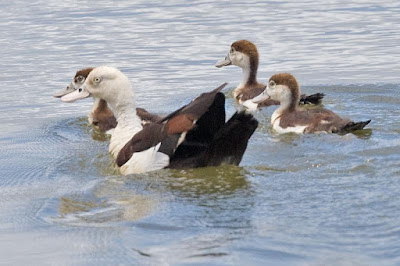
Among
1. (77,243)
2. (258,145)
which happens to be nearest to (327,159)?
(258,145)

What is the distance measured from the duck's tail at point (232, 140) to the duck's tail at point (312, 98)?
3257mm

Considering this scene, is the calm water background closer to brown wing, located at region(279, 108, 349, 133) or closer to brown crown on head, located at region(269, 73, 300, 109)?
brown wing, located at region(279, 108, 349, 133)

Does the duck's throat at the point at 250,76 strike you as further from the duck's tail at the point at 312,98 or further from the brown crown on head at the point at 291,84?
the brown crown on head at the point at 291,84

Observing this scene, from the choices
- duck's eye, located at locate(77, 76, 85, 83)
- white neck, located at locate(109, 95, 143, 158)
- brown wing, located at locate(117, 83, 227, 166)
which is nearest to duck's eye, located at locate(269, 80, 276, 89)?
duck's eye, located at locate(77, 76, 85, 83)

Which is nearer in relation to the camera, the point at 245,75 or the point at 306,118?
the point at 306,118

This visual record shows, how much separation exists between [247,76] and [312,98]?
4.78 ft

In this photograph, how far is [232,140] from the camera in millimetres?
8383

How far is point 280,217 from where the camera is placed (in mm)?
6918

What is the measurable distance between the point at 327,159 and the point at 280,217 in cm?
207

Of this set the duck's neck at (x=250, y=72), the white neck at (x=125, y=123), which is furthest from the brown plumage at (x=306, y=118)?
the white neck at (x=125, y=123)

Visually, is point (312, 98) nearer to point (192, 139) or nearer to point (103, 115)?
point (103, 115)

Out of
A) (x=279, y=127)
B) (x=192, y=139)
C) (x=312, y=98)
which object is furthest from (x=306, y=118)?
(x=192, y=139)

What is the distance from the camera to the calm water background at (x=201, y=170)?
6410 millimetres

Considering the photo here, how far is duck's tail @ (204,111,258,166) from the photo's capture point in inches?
325
